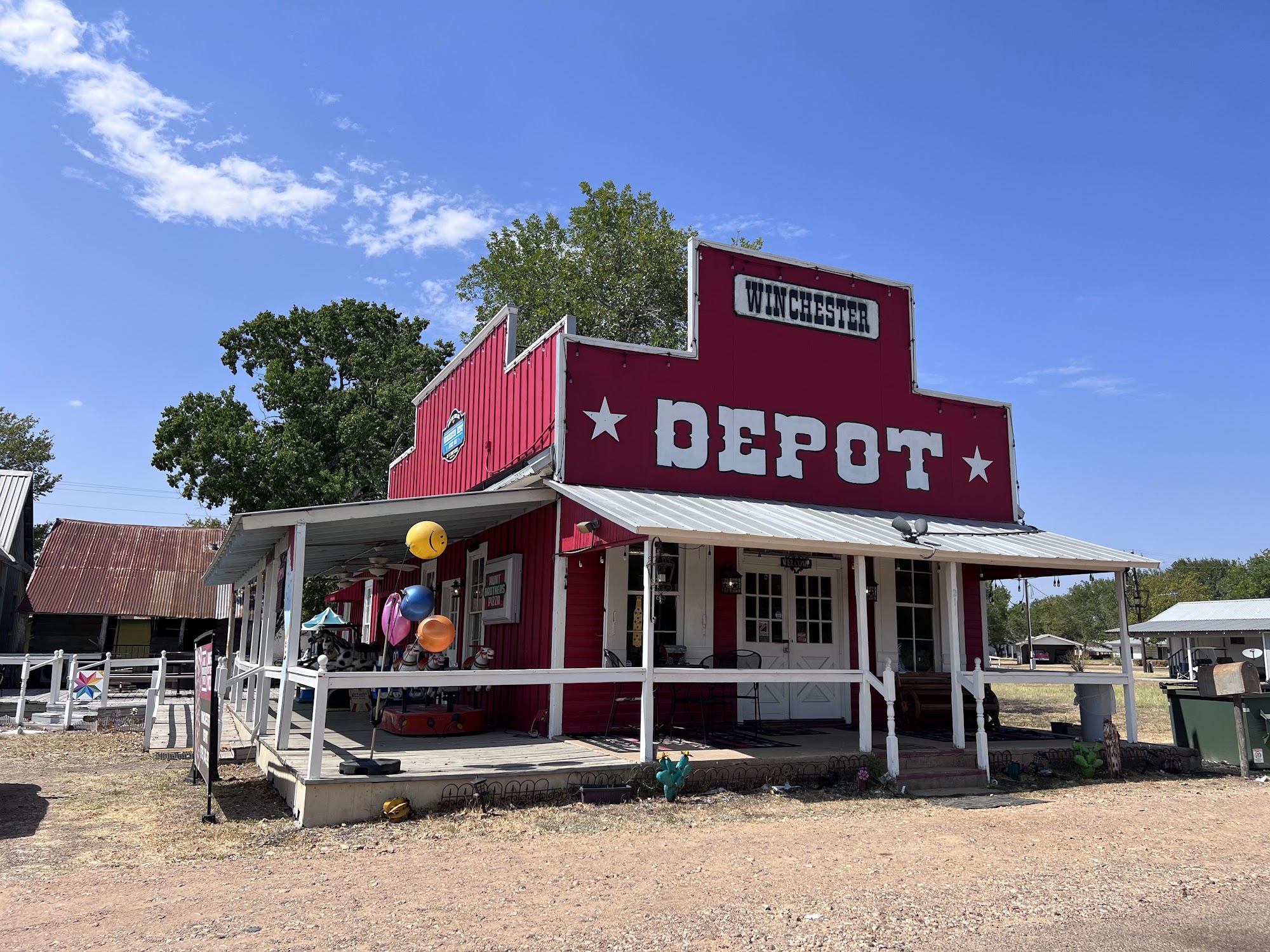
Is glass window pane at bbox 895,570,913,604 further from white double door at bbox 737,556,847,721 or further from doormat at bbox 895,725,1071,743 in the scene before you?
doormat at bbox 895,725,1071,743

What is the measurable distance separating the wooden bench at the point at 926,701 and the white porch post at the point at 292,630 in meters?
6.85

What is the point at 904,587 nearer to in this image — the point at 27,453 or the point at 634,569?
the point at 634,569

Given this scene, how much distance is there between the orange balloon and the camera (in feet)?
26.1

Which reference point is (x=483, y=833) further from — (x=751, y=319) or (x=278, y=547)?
(x=751, y=319)

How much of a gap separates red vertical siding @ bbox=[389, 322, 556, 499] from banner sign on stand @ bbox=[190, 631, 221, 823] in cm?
436

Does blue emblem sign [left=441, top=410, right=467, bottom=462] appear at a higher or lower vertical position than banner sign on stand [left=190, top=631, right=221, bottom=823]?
higher

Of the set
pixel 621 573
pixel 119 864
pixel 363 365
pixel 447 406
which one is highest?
pixel 363 365

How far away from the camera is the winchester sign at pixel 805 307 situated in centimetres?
1200

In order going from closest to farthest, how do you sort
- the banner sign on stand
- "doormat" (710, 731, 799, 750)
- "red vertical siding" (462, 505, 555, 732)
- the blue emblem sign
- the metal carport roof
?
the banner sign on stand < the metal carport roof < "doormat" (710, 731, 799, 750) < "red vertical siding" (462, 505, 555, 732) < the blue emblem sign

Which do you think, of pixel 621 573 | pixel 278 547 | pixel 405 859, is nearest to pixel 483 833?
pixel 405 859

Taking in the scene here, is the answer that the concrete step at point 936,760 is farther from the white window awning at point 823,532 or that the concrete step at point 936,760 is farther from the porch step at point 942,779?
the white window awning at point 823,532

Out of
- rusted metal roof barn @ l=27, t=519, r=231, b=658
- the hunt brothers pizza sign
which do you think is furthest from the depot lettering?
rusted metal roof barn @ l=27, t=519, r=231, b=658

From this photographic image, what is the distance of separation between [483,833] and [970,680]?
17.7ft

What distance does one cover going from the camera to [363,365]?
2802cm
